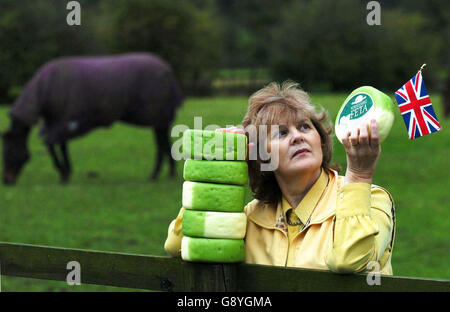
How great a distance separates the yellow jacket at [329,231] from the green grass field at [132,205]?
11.1 ft

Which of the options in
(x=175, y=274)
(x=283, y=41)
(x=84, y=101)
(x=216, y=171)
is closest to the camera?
(x=216, y=171)

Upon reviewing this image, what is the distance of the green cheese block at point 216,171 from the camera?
90.4 inches

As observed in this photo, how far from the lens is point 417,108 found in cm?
214

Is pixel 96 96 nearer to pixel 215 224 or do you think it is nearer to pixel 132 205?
pixel 132 205

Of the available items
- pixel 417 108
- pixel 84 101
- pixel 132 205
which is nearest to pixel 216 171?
pixel 417 108

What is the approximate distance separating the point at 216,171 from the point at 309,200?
0.41 m

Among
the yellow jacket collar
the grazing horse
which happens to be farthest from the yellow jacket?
the grazing horse

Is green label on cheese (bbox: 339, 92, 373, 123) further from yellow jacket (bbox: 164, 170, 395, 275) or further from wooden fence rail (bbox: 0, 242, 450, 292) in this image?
wooden fence rail (bbox: 0, 242, 450, 292)

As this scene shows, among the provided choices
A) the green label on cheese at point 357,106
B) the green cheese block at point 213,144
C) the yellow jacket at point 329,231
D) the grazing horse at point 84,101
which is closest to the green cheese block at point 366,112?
the green label on cheese at point 357,106

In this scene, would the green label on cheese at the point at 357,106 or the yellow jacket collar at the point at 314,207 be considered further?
the yellow jacket collar at the point at 314,207

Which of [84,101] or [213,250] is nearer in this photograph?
[213,250]

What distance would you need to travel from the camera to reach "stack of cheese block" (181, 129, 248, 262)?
2297 millimetres

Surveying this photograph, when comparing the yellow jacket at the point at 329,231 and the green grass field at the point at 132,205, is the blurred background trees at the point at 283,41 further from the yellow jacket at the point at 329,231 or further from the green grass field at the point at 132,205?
the yellow jacket at the point at 329,231
